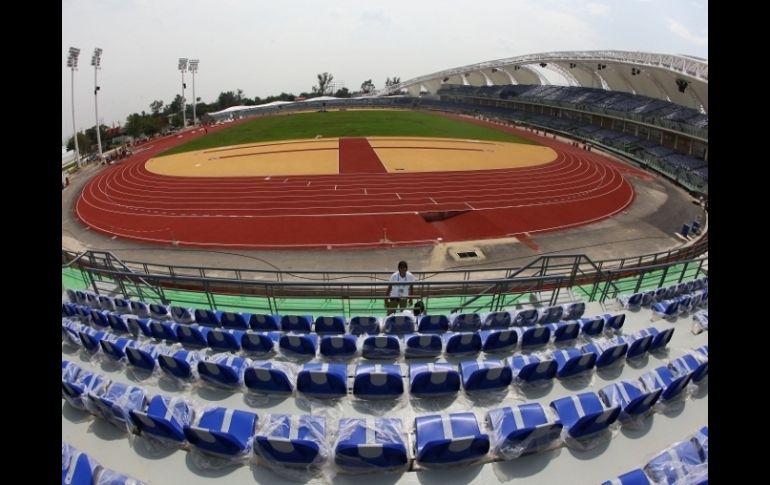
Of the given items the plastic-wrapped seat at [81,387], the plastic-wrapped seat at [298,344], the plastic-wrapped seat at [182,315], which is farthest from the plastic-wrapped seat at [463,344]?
the plastic-wrapped seat at [182,315]

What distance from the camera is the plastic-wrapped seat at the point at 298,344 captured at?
7102 millimetres

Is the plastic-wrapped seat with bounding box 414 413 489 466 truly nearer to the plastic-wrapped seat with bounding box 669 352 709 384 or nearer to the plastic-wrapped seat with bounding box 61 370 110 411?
the plastic-wrapped seat with bounding box 669 352 709 384

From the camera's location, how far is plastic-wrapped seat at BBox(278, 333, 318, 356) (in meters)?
7.10

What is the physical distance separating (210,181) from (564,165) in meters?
30.1

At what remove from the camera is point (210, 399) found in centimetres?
611

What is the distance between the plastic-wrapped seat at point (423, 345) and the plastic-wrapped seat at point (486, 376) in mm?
1043

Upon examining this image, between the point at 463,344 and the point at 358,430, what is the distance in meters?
2.98

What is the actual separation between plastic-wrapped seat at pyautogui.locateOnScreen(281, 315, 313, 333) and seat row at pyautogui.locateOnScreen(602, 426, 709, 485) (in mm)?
6096

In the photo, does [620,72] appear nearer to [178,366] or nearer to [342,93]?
[178,366]

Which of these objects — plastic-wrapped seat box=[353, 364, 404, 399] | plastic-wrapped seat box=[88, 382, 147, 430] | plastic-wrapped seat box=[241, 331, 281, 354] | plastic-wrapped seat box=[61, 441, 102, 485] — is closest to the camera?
plastic-wrapped seat box=[61, 441, 102, 485]

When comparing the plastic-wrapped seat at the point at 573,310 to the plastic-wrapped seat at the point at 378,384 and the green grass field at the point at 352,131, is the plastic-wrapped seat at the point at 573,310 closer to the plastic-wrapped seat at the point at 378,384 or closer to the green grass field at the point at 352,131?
the plastic-wrapped seat at the point at 378,384

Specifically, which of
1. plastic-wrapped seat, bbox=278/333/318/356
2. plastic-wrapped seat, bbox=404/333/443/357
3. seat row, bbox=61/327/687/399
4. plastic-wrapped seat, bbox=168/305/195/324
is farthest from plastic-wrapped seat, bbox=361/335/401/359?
plastic-wrapped seat, bbox=168/305/195/324

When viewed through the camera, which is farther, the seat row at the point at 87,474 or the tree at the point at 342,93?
the tree at the point at 342,93
